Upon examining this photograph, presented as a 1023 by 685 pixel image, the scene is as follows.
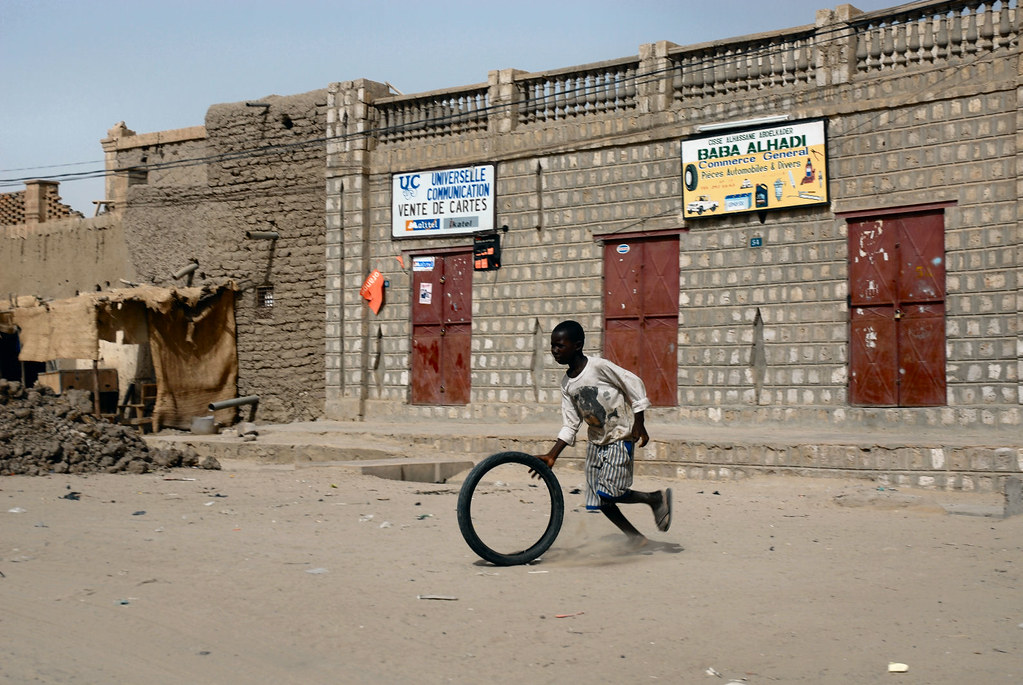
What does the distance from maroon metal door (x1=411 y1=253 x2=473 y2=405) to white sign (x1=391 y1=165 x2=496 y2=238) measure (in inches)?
20.8

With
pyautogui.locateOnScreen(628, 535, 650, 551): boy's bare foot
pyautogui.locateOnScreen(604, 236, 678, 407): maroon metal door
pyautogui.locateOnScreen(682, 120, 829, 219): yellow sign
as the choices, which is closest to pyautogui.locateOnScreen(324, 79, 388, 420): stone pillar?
pyautogui.locateOnScreen(604, 236, 678, 407): maroon metal door

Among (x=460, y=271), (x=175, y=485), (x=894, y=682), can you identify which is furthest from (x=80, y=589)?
(x=460, y=271)

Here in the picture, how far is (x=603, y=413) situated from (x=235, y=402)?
1449 centimetres

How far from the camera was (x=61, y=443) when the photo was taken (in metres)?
12.0

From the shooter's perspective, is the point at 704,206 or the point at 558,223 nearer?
the point at 704,206

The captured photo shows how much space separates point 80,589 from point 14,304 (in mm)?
16427

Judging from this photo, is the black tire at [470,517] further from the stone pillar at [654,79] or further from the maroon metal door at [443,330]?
the maroon metal door at [443,330]

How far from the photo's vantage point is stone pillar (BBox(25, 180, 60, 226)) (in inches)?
996

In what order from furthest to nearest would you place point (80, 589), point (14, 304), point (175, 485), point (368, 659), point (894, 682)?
point (14, 304) → point (175, 485) → point (80, 589) → point (368, 659) → point (894, 682)

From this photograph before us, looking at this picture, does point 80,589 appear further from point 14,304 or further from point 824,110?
point 14,304

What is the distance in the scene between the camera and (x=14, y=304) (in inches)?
802

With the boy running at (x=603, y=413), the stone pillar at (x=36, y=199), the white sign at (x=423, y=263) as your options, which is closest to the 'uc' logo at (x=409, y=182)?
the white sign at (x=423, y=263)

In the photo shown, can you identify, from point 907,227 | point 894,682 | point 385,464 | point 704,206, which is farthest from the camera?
point 704,206

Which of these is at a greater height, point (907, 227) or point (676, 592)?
point (907, 227)
